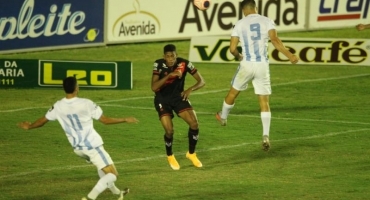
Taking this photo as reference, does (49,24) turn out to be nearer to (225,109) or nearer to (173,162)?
(225,109)

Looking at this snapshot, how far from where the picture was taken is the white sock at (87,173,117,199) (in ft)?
44.1

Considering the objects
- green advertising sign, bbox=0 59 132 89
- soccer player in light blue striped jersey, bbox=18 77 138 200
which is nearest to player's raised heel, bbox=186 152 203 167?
soccer player in light blue striped jersey, bbox=18 77 138 200

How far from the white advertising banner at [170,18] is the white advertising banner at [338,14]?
896 mm

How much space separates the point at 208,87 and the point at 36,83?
395cm

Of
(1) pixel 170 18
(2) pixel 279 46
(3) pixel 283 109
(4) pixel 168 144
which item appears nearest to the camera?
(4) pixel 168 144

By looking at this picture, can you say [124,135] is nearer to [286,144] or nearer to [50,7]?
[286,144]

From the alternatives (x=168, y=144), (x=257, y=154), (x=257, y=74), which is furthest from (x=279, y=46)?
(x=168, y=144)

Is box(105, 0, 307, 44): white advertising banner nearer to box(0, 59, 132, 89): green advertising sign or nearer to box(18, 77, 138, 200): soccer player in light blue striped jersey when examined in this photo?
Result: box(0, 59, 132, 89): green advertising sign

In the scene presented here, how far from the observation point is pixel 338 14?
33.9 meters

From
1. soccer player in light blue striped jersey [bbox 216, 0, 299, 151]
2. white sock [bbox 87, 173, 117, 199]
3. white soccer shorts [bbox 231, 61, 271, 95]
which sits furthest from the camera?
white soccer shorts [bbox 231, 61, 271, 95]

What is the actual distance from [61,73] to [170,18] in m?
7.36

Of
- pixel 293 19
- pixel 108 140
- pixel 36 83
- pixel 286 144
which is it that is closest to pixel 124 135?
pixel 108 140

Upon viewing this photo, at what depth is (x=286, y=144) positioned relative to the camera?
749 inches

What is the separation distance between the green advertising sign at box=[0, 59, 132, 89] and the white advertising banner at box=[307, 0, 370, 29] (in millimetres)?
9829
